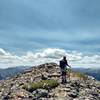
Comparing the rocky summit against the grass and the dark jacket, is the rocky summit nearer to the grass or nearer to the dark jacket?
the grass

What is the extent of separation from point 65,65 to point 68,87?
145 inches

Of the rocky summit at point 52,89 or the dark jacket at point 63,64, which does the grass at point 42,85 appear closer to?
the rocky summit at point 52,89

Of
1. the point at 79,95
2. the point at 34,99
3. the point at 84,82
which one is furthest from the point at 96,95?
the point at 34,99

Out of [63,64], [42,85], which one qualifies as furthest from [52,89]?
[63,64]

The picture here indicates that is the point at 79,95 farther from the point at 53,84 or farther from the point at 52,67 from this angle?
the point at 52,67

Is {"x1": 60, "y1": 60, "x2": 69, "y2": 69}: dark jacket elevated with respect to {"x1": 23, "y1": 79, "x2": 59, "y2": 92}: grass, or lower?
elevated

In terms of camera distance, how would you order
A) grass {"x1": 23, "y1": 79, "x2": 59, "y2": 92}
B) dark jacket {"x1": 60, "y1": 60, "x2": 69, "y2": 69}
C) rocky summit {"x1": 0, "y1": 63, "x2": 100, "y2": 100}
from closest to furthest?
rocky summit {"x1": 0, "y1": 63, "x2": 100, "y2": 100} → grass {"x1": 23, "y1": 79, "x2": 59, "y2": 92} → dark jacket {"x1": 60, "y1": 60, "x2": 69, "y2": 69}

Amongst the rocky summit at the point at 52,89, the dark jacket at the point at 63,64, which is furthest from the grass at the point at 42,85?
the dark jacket at the point at 63,64

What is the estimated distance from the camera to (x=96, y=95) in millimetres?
40594

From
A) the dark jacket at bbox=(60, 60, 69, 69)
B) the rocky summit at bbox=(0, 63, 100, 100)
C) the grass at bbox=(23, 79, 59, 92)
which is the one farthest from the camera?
the dark jacket at bbox=(60, 60, 69, 69)

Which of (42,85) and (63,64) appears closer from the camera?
(42,85)

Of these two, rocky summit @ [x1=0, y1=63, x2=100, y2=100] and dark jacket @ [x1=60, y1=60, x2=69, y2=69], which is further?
dark jacket @ [x1=60, y1=60, x2=69, y2=69]

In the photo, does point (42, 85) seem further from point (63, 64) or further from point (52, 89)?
point (63, 64)

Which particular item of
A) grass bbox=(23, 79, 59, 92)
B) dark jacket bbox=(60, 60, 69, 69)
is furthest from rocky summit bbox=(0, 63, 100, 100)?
dark jacket bbox=(60, 60, 69, 69)
